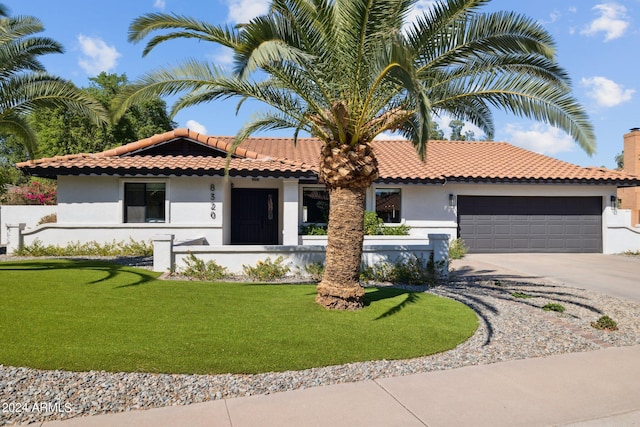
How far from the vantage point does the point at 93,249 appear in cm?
1461

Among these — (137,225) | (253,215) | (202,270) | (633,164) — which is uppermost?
(633,164)

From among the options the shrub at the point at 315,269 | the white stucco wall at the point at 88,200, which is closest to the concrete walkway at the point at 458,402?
the shrub at the point at 315,269

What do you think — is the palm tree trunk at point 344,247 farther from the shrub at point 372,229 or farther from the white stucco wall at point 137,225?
the shrub at point 372,229

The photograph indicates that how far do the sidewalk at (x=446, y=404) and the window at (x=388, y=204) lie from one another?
499 inches

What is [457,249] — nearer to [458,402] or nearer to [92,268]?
[92,268]

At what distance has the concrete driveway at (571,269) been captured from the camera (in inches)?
433

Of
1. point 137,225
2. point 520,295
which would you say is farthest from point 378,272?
point 137,225

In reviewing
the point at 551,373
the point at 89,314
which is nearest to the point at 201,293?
the point at 89,314

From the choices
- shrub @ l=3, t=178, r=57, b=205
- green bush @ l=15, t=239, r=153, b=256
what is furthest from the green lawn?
shrub @ l=3, t=178, r=57, b=205

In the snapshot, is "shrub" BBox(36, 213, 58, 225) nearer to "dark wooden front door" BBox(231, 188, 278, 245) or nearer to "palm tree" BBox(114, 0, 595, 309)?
"dark wooden front door" BBox(231, 188, 278, 245)

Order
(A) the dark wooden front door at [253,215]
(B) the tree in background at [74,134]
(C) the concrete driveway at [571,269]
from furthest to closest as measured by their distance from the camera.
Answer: (B) the tree in background at [74,134], (A) the dark wooden front door at [253,215], (C) the concrete driveway at [571,269]

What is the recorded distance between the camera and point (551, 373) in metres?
5.05

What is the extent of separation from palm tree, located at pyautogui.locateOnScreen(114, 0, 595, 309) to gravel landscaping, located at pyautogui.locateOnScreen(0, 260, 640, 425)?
2.36m

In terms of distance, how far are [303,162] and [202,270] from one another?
856cm
